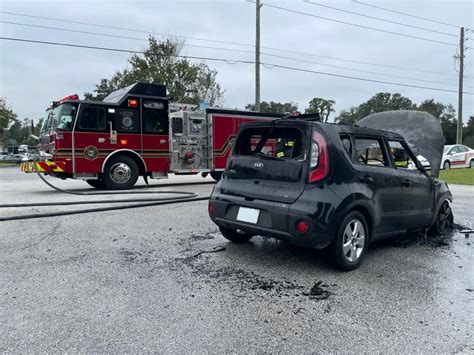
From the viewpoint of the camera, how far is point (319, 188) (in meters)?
4.03

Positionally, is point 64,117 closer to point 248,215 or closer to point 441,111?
point 248,215

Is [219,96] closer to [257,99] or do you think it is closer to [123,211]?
[257,99]

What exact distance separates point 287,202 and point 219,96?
33.7 meters

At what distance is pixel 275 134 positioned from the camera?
15.1ft

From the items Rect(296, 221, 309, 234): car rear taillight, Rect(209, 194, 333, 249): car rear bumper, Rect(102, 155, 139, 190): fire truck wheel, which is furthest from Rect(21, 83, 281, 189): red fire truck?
Rect(296, 221, 309, 234): car rear taillight

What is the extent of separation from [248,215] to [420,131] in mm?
4698

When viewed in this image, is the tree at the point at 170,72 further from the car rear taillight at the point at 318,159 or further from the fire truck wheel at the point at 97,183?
the car rear taillight at the point at 318,159

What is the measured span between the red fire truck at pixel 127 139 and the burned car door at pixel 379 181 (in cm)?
810

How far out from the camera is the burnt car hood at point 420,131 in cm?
718

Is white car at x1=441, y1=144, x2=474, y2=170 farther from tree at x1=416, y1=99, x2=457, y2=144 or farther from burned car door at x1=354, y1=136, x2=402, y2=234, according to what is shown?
tree at x1=416, y1=99, x2=457, y2=144

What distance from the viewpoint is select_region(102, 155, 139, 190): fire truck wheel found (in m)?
11.2

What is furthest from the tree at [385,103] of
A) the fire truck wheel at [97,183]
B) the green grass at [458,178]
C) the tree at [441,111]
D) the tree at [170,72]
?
the fire truck wheel at [97,183]

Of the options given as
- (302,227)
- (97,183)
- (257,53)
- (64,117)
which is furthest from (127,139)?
(257,53)

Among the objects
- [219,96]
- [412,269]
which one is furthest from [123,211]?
[219,96]
